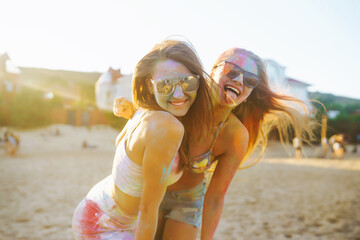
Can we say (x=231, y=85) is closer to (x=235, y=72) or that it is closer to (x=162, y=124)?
(x=235, y=72)

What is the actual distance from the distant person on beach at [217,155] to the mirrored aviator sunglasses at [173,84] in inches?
13.9

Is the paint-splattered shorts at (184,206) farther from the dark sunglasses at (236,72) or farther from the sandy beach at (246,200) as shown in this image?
the sandy beach at (246,200)

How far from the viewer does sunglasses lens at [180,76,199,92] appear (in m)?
1.84

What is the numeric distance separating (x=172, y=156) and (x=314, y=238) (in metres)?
5.44

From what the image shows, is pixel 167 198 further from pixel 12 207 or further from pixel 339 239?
pixel 12 207

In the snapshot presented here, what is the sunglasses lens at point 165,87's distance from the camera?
182 cm

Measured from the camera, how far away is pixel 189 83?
1852 mm

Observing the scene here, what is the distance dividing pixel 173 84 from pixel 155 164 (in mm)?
515

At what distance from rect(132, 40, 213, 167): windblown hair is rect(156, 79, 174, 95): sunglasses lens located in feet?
0.32

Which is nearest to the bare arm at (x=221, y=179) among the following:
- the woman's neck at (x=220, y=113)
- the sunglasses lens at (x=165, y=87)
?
the woman's neck at (x=220, y=113)

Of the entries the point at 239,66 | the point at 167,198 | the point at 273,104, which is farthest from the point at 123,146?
the point at 273,104

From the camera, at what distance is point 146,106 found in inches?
74.6

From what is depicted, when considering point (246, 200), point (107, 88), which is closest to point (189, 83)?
point (246, 200)

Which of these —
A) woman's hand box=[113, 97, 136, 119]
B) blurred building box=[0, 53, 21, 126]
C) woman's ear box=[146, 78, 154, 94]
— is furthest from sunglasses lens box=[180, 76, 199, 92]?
blurred building box=[0, 53, 21, 126]
